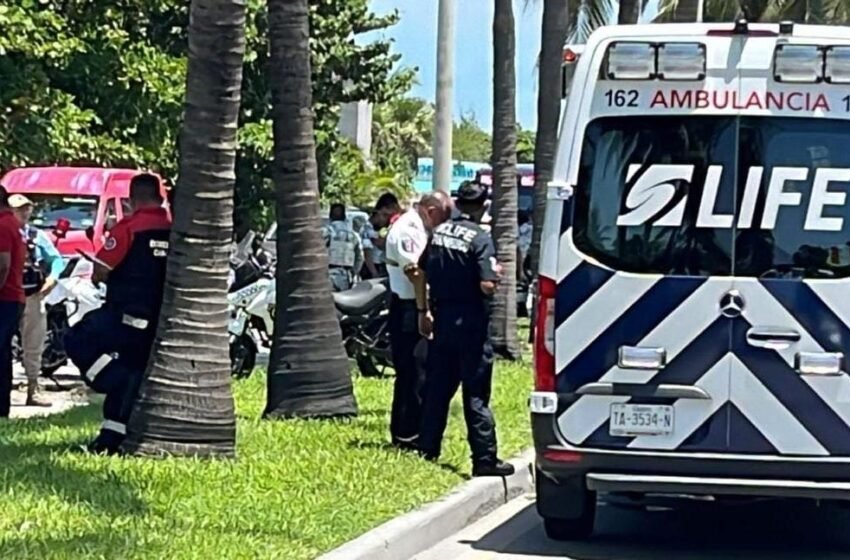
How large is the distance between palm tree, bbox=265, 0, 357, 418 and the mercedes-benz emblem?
4.86 m

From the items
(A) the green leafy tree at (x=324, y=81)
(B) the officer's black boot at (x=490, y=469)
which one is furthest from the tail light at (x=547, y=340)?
(A) the green leafy tree at (x=324, y=81)

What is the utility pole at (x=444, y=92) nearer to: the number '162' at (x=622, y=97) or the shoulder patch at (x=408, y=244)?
the shoulder patch at (x=408, y=244)

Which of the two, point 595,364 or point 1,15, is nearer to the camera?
point 595,364

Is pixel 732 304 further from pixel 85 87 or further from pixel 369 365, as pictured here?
pixel 85 87

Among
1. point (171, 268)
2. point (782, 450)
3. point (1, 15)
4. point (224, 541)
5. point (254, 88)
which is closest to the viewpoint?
point (224, 541)

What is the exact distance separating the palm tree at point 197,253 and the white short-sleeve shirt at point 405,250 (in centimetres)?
147

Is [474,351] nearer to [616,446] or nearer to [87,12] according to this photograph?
[616,446]

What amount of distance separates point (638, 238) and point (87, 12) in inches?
637

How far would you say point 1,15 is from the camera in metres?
20.1

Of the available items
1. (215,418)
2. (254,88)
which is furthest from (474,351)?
(254,88)

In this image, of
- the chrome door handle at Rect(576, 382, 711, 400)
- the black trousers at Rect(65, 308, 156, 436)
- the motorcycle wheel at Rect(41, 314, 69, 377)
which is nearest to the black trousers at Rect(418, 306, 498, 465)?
the chrome door handle at Rect(576, 382, 711, 400)

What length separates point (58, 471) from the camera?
9.83 m

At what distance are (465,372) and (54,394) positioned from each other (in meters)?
7.10

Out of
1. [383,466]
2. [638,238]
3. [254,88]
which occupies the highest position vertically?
[254,88]
